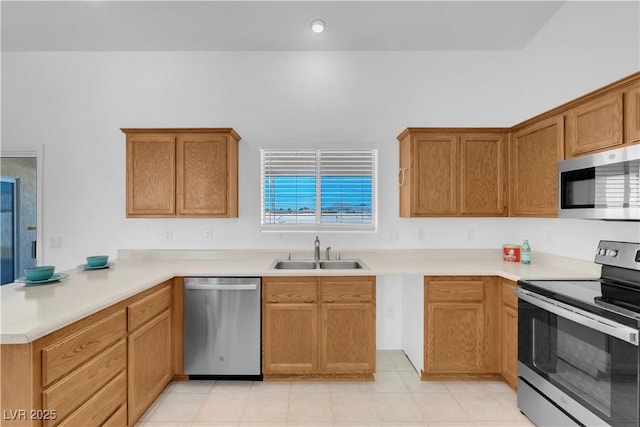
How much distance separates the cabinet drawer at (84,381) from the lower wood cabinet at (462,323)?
215cm

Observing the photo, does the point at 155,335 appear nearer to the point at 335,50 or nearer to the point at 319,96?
the point at 319,96

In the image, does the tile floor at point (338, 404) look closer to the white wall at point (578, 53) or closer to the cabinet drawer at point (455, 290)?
the cabinet drawer at point (455, 290)

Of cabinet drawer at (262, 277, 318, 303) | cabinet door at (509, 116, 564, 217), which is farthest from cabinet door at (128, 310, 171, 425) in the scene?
cabinet door at (509, 116, 564, 217)

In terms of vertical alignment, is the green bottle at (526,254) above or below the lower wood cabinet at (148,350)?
above

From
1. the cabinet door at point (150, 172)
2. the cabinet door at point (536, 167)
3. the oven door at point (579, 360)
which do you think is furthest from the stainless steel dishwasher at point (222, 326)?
the cabinet door at point (536, 167)

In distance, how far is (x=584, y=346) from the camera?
172cm

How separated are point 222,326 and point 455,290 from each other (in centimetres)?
188

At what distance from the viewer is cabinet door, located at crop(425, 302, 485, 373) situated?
263 cm

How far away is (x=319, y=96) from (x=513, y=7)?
1.79 meters

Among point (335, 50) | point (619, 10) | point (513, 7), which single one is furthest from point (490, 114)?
point (335, 50)

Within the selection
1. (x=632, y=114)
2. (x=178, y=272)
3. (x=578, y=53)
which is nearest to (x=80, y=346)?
(x=178, y=272)

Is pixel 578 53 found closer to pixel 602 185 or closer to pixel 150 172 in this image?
pixel 602 185

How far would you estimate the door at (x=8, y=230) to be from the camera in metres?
3.30

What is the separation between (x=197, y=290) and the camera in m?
2.61
